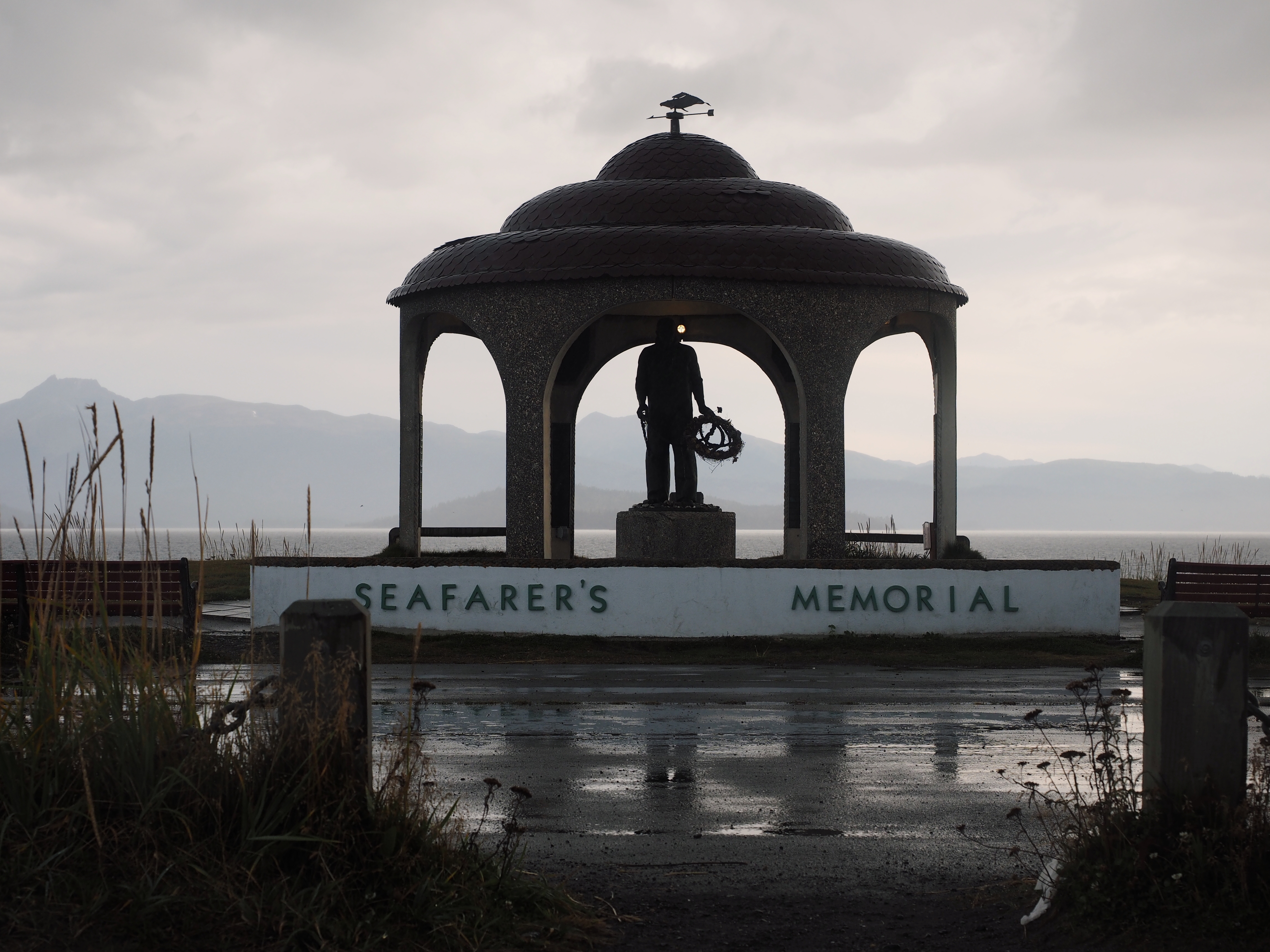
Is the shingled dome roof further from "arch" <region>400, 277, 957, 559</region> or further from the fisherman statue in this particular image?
the fisherman statue

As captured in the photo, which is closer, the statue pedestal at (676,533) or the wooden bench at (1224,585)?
the wooden bench at (1224,585)

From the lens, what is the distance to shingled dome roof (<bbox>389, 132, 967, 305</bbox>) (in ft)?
59.7

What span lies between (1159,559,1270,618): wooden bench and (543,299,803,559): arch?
20.5ft

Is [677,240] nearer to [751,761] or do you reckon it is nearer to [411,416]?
[411,416]

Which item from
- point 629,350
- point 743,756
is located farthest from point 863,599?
point 629,350

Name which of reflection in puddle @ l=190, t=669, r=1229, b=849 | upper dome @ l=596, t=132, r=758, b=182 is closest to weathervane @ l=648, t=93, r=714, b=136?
upper dome @ l=596, t=132, r=758, b=182

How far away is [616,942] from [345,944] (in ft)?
3.58

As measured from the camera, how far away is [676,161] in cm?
2164

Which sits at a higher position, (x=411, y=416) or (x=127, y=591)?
(x=411, y=416)

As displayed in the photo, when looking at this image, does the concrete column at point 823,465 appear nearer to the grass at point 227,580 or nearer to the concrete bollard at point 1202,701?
A: the grass at point 227,580

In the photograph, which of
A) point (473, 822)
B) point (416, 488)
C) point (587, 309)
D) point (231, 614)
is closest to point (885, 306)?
point (587, 309)

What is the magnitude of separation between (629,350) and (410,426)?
18.2 ft

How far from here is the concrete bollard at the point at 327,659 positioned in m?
5.25

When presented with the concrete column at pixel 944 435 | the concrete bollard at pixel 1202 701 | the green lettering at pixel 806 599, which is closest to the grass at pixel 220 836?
the concrete bollard at pixel 1202 701
